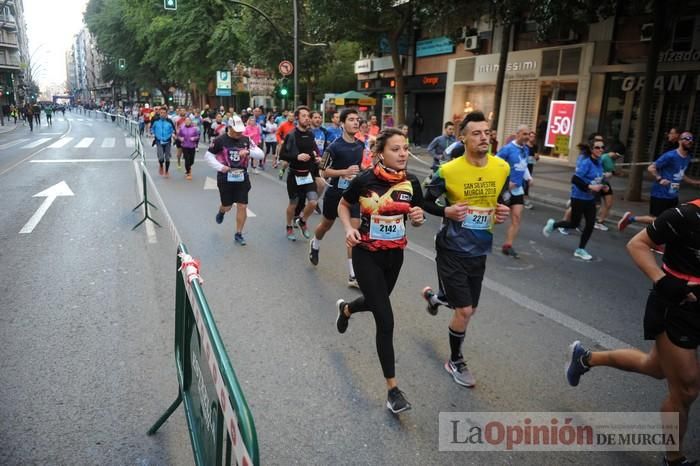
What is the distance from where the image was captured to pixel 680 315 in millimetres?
2662

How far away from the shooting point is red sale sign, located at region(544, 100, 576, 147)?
18.2 m

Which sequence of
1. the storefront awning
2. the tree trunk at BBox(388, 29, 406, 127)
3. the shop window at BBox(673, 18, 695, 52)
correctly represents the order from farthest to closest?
the storefront awning, the tree trunk at BBox(388, 29, 406, 127), the shop window at BBox(673, 18, 695, 52)

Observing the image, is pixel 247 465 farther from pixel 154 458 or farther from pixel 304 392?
pixel 304 392

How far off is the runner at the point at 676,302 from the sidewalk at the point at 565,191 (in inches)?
325

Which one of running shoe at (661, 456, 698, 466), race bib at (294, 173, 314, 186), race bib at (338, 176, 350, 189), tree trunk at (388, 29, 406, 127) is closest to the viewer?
running shoe at (661, 456, 698, 466)

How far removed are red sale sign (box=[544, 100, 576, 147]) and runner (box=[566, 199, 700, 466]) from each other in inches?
654

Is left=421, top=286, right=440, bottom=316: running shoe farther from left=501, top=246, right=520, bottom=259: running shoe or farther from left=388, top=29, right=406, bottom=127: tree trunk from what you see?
left=388, top=29, right=406, bottom=127: tree trunk

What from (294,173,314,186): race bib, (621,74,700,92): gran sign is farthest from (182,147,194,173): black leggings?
(621,74,700,92): gran sign

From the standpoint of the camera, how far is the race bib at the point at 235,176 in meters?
7.47

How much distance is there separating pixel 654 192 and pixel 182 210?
26.9ft

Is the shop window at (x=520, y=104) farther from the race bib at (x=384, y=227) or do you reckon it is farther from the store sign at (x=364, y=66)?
the race bib at (x=384, y=227)

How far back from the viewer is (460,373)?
12.5 ft

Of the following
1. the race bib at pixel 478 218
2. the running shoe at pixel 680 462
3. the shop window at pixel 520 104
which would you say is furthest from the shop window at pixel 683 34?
the running shoe at pixel 680 462

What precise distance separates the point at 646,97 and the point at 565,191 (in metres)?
2.96
